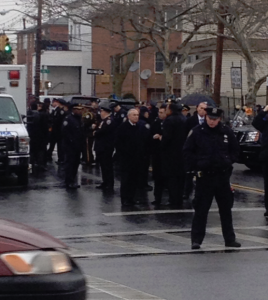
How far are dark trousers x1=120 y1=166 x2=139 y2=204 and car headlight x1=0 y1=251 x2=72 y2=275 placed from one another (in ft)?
28.5

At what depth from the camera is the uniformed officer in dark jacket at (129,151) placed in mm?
13852

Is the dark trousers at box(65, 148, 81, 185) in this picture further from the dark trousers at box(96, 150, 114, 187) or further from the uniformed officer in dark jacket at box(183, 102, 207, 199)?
the uniformed officer in dark jacket at box(183, 102, 207, 199)

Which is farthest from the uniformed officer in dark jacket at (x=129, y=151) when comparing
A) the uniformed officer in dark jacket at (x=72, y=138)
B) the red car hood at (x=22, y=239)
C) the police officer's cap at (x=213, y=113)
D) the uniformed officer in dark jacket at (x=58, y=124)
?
the red car hood at (x=22, y=239)

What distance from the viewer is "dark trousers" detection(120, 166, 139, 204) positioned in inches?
547

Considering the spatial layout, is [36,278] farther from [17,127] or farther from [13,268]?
[17,127]

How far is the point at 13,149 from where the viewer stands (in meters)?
16.5

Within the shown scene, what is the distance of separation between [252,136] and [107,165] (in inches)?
196

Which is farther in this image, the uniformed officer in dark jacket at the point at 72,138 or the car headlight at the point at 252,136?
the car headlight at the point at 252,136

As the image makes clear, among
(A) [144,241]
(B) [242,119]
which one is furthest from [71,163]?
(B) [242,119]

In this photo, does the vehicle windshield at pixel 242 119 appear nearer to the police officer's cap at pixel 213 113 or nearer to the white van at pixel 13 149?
the white van at pixel 13 149

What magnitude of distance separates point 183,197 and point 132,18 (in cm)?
1804

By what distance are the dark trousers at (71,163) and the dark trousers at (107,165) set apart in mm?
471

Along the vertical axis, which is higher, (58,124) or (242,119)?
(242,119)

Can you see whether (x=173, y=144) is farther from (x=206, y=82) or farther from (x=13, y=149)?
(x=206, y=82)
